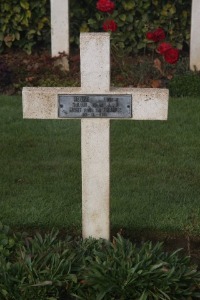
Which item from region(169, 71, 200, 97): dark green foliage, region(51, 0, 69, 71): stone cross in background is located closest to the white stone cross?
region(169, 71, 200, 97): dark green foliage

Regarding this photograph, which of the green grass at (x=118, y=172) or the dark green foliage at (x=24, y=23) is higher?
the dark green foliage at (x=24, y=23)

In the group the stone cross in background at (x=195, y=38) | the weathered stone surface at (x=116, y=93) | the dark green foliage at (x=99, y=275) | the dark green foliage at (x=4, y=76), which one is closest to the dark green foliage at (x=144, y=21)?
the stone cross in background at (x=195, y=38)

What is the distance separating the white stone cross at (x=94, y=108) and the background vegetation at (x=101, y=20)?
6475 mm

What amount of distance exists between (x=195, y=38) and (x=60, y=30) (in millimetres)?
1768

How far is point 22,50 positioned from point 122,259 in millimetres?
7770

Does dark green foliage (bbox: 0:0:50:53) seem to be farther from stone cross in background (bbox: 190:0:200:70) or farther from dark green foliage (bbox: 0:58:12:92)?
stone cross in background (bbox: 190:0:200:70)

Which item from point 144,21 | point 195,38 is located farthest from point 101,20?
point 195,38

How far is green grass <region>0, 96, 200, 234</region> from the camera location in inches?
224

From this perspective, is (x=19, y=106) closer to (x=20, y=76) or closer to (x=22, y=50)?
(x=20, y=76)

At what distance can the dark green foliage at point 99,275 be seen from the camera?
4332 mm

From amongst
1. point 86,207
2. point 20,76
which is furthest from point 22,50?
point 86,207

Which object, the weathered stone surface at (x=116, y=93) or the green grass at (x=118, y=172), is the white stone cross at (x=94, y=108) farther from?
the green grass at (x=118, y=172)

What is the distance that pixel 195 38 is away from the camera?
10.7 m

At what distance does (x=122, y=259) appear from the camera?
4.46 m
